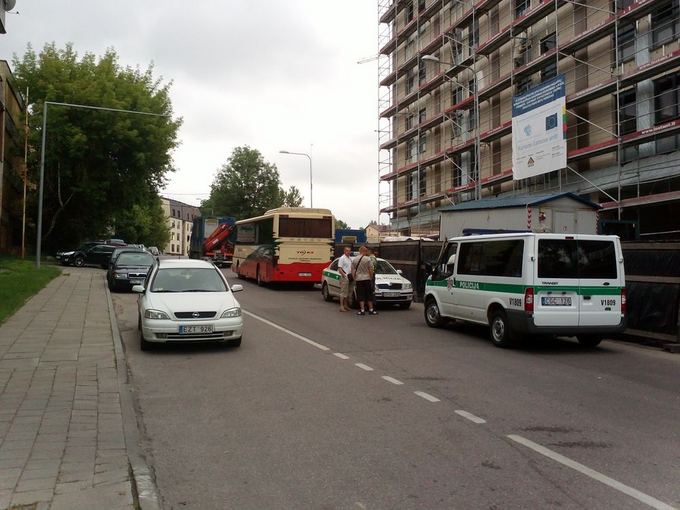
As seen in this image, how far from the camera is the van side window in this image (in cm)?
1021

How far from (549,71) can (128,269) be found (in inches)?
827

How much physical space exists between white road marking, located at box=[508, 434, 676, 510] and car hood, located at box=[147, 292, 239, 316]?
579 centimetres

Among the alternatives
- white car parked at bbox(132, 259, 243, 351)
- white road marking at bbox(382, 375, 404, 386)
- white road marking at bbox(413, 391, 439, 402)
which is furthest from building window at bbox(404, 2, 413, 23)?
white road marking at bbox(413, 391, 439, 402)

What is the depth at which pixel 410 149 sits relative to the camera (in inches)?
1758

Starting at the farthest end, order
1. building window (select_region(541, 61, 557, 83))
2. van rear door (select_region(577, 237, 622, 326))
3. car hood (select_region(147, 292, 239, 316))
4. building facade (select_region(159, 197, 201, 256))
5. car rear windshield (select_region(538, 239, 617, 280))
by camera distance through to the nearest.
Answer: building facade (select_region(159, 197, 201, 256)), building window (select_region(541, 61, 557, 83)), van rear door (select_region(577, 237, 622, 326)), car rear windshield (select_region(538, 239, 617, 280)), car hood (select_region(147, 292, 239, 316))

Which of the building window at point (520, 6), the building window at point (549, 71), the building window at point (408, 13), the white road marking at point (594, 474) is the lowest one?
the white road marking at point (594, 474)

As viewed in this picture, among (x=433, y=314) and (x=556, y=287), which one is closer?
(x=556, y=287)

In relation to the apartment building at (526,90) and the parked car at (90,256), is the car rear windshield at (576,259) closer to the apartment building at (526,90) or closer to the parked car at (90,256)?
the apartment building at (526,90)

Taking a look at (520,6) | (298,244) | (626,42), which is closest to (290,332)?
(298,244)

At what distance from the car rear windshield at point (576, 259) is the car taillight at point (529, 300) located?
0.95ft

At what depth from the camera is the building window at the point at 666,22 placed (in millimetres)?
21391

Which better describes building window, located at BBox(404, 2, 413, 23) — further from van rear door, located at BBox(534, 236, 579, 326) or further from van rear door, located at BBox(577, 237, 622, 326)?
van rear door, located at BBox(534, 236, 579, 326)

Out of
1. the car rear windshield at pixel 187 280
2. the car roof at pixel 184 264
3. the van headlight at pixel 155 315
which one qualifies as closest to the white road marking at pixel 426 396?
the van headlight at pixel 155 315

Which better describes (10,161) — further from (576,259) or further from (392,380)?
(392,380)
